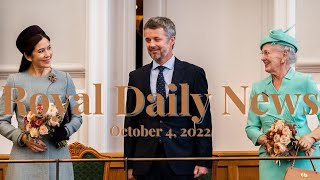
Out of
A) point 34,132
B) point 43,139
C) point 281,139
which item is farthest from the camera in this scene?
point 43,139

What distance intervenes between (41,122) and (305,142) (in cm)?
154

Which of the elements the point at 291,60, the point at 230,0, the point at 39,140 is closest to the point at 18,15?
the point at 230,0

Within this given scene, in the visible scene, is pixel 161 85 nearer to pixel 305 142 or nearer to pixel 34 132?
pixel 34 132

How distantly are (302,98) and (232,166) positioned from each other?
161 cm

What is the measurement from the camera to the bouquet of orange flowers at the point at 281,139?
4992 millimetres

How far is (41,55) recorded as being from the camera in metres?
5.35

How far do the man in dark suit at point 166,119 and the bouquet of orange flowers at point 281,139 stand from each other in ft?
1.18

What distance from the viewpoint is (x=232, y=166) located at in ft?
22.3

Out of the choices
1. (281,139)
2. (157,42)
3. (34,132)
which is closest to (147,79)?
(157,42)

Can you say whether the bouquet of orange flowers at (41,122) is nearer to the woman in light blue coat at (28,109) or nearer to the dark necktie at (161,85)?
the woman in light blue coat at (28,109)

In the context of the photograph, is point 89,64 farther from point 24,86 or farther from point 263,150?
point 263,150

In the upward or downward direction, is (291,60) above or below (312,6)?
below

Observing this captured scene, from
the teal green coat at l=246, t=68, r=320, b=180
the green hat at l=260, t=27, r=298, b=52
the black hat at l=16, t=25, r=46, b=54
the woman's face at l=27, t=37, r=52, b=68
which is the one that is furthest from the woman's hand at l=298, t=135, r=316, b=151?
the black hat at l=16, t=25, r=46, b=54

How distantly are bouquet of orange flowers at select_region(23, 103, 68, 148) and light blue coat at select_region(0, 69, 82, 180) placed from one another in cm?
12
